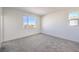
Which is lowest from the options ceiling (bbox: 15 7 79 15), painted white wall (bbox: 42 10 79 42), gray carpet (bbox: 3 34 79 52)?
gray carpet (bbox: 3 34 79 52)

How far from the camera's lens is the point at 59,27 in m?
2.42

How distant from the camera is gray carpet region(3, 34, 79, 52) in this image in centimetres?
234

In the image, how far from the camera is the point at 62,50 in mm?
2365

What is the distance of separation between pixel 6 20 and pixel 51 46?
1271 mm

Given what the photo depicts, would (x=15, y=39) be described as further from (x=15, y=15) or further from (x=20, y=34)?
(x=15, y=15)

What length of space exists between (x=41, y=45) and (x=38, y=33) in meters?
0.32

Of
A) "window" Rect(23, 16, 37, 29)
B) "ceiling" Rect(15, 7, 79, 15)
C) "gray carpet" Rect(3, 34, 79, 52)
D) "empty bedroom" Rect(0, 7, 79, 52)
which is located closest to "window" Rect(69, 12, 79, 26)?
"empty bedroom" Rect(0, 7, 79, 52)

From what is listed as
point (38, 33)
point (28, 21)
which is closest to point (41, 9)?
point (28, 21)

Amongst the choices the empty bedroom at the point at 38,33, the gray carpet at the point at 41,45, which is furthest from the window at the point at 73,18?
the gray carpet at the point at 41,45

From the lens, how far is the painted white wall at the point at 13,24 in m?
2.33

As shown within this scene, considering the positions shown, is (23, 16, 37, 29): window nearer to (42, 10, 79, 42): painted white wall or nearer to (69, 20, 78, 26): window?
(42, 10, 79, 42): painted white wall

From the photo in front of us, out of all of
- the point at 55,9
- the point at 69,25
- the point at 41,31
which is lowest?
the point at 41,31

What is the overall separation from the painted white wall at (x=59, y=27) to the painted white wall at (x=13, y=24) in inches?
19.2
